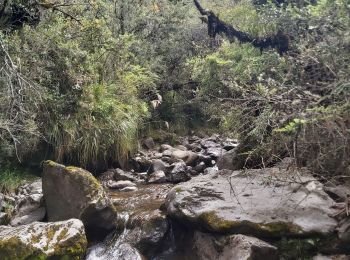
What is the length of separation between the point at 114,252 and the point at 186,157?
171 inches

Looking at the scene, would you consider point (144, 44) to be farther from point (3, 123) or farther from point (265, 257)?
point (265, 257)

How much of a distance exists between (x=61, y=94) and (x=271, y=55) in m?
4.77

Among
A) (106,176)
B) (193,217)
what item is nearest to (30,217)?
(106,176)

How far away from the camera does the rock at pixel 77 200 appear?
602 centimetres

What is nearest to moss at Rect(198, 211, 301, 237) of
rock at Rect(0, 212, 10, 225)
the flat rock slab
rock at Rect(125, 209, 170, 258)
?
the flat rock slab

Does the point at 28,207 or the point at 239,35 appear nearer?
the point at 28,207

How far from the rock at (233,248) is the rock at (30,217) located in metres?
2.54

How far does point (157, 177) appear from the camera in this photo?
8594 mm

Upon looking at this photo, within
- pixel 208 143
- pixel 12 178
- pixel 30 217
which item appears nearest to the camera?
pixel 30 217

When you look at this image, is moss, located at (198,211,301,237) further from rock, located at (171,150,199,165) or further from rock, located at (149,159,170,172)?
rock, located at (171,150,199,165)

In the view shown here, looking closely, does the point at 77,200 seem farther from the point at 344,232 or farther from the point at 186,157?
the point at 186,157

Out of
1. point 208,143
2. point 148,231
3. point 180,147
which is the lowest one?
point 208,143

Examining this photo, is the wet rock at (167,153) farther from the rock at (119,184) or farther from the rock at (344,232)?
the rock at (344,232)

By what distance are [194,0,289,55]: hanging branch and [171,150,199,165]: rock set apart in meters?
3.45
